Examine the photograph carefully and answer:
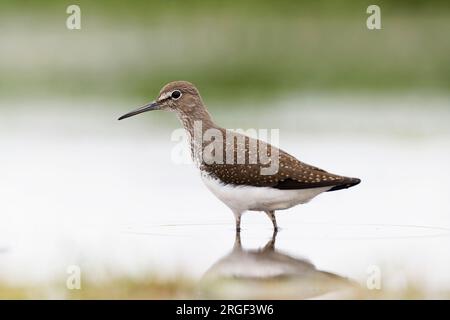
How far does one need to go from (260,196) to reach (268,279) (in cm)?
178

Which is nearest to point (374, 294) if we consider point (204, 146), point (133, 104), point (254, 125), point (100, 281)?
point (100, 281)

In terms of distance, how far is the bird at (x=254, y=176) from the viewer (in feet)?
36.4

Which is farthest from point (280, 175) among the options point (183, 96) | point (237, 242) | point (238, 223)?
point (183, 96)

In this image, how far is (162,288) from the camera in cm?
921

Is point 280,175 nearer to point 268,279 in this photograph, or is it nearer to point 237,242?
point 237,242

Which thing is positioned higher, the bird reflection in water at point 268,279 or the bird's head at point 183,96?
the bird's head at point 183,96

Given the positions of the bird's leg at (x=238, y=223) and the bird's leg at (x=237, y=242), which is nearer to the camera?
the bird's leg at (x=237, y=242)

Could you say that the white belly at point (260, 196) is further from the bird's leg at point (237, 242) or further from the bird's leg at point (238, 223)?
the bird's leg at point (237, 242)

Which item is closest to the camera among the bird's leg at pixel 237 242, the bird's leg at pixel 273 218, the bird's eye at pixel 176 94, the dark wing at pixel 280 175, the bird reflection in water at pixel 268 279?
the bird reflection in water at pixel 268 279

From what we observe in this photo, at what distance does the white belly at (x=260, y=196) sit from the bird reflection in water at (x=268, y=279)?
836 millimetres

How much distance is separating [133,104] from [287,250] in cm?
671

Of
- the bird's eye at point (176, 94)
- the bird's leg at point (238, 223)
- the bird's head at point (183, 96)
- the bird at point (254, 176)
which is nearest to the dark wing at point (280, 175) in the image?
the bird at point (254, 176)

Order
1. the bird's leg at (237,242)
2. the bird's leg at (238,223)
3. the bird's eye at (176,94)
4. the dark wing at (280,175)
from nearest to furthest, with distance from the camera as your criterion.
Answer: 1. the bird's leg at (237,242)
2. the dark wing at (280,175)
3. the bird's leg at (238,223)
4. the bird's eye at (176,94)

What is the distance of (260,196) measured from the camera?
11.1m
